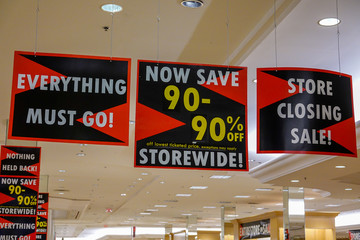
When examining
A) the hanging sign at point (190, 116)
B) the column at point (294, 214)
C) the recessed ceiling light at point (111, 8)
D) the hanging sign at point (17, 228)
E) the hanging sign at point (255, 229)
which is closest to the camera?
the hanging sign at point (190, 116)

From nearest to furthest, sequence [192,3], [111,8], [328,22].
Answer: [192,3] < [111,8] < [328,22]

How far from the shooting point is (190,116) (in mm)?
4309

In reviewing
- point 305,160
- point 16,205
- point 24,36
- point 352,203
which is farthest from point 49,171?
point 352,203

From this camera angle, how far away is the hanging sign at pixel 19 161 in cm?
826

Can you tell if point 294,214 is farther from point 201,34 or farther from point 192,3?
point 192,3

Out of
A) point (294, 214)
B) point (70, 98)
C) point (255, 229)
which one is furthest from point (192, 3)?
point (255, 229)

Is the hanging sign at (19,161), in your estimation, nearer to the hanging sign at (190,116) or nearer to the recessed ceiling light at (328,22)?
the hanging sign at (190,116)

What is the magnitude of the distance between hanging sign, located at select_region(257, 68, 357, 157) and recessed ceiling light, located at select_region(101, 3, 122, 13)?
165cm

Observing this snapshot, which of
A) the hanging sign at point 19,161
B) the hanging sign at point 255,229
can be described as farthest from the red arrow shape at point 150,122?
the hanging sign at point 255,229

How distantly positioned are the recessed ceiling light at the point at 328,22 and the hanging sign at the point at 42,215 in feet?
25.0

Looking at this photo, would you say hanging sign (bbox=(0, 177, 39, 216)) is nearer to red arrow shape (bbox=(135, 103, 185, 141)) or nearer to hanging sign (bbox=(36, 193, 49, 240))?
hanging sign (bbox=(36, 193, 49, 240))

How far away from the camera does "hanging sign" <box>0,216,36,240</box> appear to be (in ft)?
26.8

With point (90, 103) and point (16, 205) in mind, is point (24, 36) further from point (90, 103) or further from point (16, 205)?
point (16, 205)

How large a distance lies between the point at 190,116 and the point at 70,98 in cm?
97
